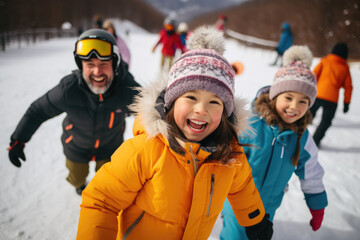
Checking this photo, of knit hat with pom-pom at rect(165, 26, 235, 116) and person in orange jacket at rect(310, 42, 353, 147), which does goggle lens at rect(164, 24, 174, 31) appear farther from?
knit hat with pom-pom at rect(165, 26, 235, 116)

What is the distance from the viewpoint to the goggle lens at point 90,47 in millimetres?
1663

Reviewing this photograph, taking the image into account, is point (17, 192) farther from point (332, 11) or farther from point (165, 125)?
Result: point (332, 11)

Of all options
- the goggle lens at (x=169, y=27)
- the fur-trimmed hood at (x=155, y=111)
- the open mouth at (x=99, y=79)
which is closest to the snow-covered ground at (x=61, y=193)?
the fur-trimmed hood at (x=155, y=111)

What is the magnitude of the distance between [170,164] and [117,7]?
6868 centimetres

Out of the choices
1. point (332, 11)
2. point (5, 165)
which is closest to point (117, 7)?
point (332, 11)

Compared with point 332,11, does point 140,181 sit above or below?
below

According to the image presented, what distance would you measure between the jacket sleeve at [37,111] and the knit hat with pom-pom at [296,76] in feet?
6.41

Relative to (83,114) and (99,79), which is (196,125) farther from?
(83,114)

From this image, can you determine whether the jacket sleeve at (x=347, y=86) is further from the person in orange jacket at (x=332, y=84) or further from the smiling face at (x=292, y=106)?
the smiling face at (x=292, y=106)

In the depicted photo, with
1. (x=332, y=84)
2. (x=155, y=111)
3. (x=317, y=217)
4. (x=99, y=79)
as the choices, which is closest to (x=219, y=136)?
(x=155, y=111)

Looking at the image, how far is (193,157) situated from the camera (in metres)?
1.08

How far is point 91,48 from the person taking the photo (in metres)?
1.66

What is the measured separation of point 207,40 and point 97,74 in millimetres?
1059

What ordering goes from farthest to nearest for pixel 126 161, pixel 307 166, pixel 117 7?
pixel 117 7 → pixel 307 166 → pixel 126 161
